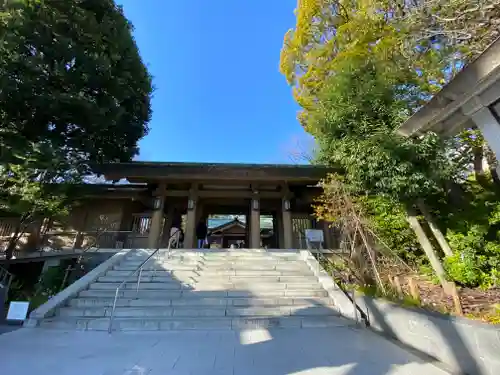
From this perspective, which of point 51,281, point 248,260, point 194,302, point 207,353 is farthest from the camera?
point 248,260

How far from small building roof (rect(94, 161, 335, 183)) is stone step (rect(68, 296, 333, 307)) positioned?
17.7 ft

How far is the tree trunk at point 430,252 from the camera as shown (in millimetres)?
4605

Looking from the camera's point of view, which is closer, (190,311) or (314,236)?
(190,311)

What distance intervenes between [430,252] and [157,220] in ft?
29.9

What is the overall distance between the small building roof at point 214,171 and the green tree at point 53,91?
1684 mm

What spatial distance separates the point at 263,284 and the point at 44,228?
10.9m

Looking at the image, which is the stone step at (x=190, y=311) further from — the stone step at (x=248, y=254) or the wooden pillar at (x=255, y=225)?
the wooden pillar at (x=255, y=225)

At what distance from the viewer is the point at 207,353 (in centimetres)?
325

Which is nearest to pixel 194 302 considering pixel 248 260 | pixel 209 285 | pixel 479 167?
pixel 209 285

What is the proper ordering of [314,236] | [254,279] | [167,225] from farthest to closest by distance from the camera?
[167,225] → [314,236] → [254,279]

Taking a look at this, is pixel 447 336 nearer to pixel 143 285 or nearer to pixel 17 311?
pixel 143 285

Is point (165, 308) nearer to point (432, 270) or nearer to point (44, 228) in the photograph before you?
point (432, 270)

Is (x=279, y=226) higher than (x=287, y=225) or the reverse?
higher

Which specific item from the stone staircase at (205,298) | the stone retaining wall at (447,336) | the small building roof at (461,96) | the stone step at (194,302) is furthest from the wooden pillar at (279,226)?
the small building roof at (461,96)
